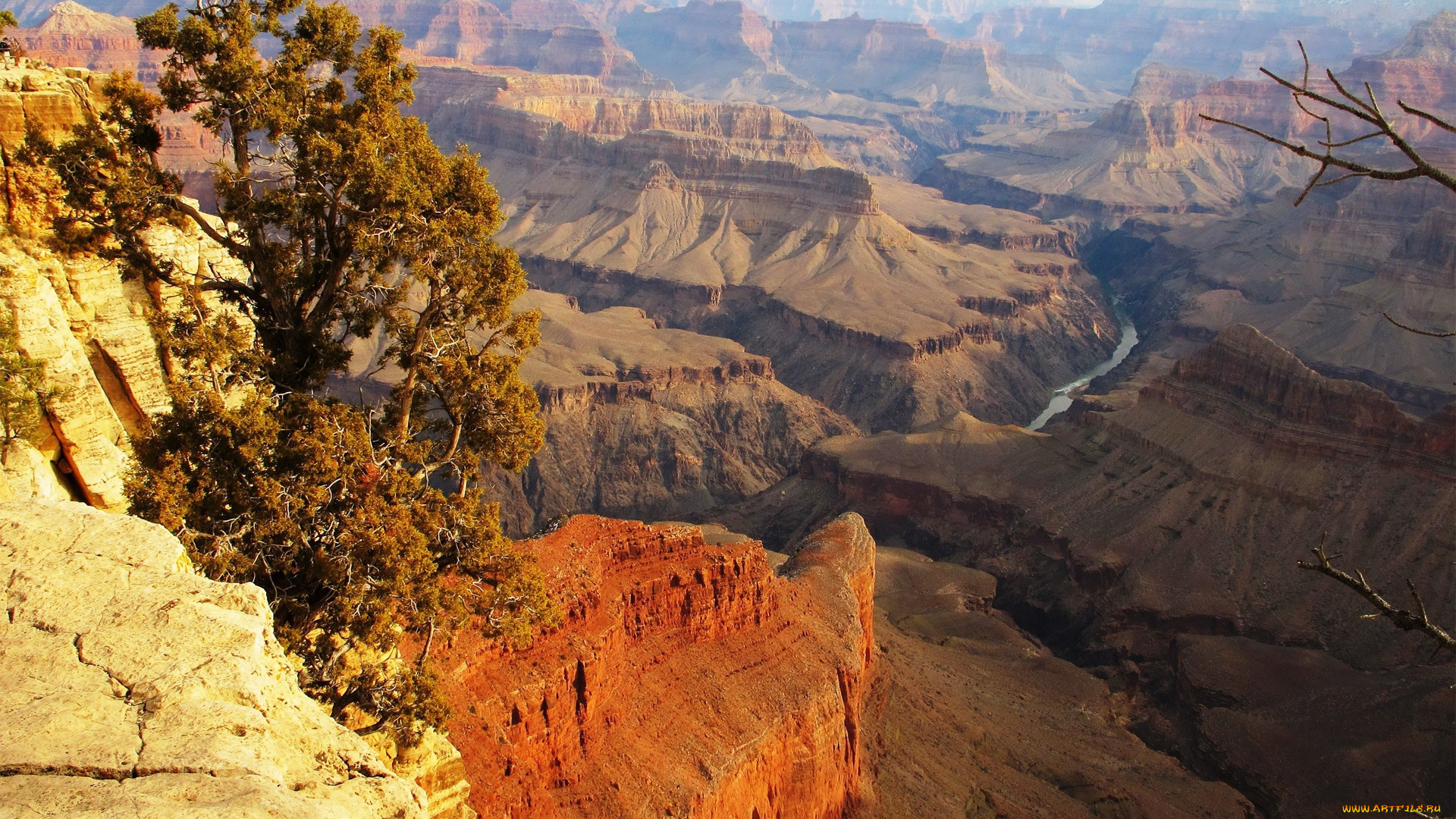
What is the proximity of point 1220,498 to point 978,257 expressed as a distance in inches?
4274

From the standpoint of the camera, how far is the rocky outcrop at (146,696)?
11.5m

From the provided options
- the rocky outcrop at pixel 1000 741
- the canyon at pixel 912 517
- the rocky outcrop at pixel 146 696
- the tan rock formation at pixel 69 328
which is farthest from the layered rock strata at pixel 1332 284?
the rocky outcrop at pixel 146 696

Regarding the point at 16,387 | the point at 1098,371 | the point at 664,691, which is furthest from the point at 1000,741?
the point at 1098,371

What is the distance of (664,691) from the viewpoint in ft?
113

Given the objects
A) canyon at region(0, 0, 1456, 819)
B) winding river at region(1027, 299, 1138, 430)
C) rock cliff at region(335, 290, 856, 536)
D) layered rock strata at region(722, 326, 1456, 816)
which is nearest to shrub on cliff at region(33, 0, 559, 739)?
canyon at region(0, 0, 1456, 819)

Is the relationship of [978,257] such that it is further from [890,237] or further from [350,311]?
[350,311]

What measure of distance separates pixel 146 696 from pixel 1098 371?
145m

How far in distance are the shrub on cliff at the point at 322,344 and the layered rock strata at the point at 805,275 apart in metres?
96.7

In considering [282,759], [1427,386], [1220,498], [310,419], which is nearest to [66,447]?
[310,419]

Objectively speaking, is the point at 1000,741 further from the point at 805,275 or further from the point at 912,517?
the point at 805,275

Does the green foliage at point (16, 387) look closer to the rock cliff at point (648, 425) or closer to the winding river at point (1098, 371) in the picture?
the rock cliff at point (648, 425)

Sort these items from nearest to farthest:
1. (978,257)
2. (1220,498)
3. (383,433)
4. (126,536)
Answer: (126,536) < (383,433) < (1220,498) < (978,257)

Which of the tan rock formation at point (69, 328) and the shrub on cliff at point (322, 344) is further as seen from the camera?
the shrub on cliff at point (322, 344)

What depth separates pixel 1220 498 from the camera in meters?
72.2
